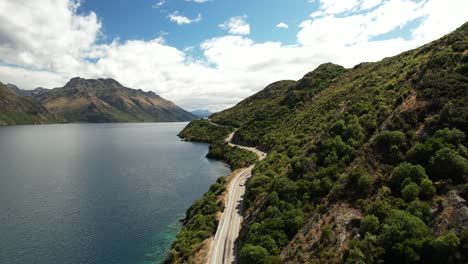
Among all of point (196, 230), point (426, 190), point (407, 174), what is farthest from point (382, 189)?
point (196, 230)

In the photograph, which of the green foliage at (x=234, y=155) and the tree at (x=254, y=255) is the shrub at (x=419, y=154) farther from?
the green foliage at (x=234, y=155)

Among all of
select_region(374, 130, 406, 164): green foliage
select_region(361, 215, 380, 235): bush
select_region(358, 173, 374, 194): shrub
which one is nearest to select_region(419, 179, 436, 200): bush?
select_region(361, 215, 380, 235): bush

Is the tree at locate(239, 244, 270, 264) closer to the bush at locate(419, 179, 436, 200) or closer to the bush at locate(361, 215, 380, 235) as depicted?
the bush at locate(361, 215, 380, 235)

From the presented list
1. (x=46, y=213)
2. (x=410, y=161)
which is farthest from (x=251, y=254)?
(x=46, y=213)

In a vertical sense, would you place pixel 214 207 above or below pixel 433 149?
below

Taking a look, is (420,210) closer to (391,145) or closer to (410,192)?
(410,192)

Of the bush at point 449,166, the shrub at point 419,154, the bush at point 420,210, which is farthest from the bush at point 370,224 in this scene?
the shrub at point 419,154

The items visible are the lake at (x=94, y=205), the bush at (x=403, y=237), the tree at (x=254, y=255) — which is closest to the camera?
the bush at (x=403, y=237)

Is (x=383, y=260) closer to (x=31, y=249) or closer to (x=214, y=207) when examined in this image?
(x=214, y=207)
